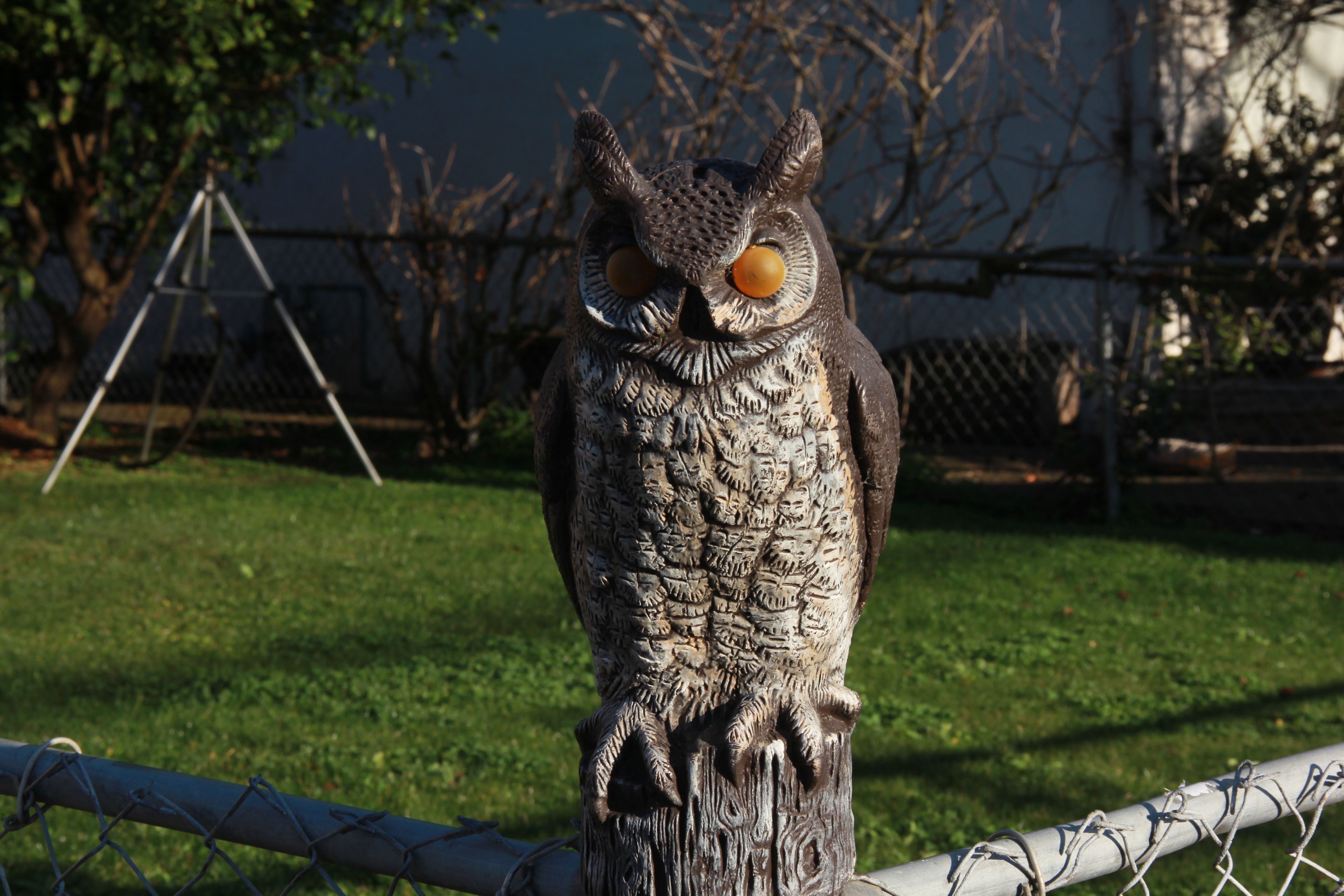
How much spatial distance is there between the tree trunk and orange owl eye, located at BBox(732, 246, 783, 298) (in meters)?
8.50

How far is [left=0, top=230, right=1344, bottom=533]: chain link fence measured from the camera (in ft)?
22.6

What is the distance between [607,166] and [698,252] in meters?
0.16

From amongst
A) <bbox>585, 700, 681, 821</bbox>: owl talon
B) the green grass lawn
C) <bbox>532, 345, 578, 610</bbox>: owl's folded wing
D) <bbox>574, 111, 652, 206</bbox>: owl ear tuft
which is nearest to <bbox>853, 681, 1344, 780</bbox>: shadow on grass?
the green grass lawn

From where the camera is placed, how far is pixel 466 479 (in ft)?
26.2

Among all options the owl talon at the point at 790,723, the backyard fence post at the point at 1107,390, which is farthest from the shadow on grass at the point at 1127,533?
the owl talon at the point at 790,723

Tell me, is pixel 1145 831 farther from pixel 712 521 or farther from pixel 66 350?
pixel 66 350

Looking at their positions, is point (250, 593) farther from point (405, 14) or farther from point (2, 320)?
point (2, 320)

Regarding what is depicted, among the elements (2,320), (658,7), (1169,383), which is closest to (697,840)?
(1169,383)

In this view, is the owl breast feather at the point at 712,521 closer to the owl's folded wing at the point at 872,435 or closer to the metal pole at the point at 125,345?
the owl's folded wing at the point at 872,435

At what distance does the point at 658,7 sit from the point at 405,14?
175 centimetres

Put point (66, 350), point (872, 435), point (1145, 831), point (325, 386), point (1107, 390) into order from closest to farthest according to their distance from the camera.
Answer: point (1145, 831), point (872, 435), point (1107, 390), point (325, 386), point (66, 350)

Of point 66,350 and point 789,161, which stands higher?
point 789,161

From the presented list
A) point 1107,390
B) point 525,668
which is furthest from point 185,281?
point 1107,390

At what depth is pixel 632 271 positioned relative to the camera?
4.28 ft
